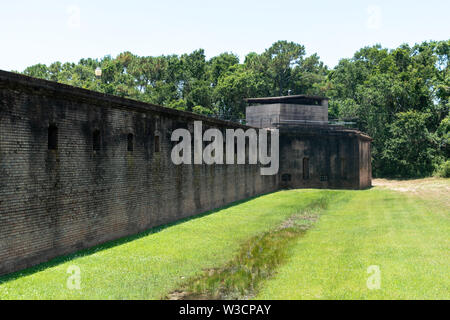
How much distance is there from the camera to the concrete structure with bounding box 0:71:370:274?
38.5 ft

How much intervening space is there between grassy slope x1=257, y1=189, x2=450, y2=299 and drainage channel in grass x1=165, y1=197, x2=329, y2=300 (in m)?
0.45

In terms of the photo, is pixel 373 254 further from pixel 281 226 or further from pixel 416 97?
pixel 416 97

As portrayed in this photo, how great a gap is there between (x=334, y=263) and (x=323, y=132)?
87.8 ft

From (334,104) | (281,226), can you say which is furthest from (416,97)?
(281,226)

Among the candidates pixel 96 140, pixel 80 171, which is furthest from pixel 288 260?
pixel 96 140

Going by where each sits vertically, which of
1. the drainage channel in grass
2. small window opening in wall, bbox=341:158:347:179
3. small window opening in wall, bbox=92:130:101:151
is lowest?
the drainage channel in grass

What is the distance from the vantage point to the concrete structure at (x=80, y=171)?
1174 centimetres

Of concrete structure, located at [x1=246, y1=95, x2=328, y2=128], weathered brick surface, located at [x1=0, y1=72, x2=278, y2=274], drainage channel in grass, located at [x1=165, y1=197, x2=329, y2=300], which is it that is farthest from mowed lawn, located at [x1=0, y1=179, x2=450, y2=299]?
concrete structure, located at [x1=246, y1=95, x2=328, y2=128]

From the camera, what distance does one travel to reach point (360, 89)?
56812mm

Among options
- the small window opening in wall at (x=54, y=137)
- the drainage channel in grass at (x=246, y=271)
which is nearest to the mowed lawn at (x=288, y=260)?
the drainage channel in grass at (x=246, y=271)

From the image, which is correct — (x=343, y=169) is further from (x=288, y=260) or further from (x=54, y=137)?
(x=54, y=137)

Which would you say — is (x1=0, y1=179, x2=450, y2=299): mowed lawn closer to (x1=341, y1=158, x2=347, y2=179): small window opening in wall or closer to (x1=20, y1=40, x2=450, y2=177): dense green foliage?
(x1=341, y1=158, x2=347, y2=179): small window opening in wall

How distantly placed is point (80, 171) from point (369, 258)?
9410 millimetres

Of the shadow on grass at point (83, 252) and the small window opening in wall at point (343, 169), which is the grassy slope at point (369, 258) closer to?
the shadow on grass at point (83, 252)
